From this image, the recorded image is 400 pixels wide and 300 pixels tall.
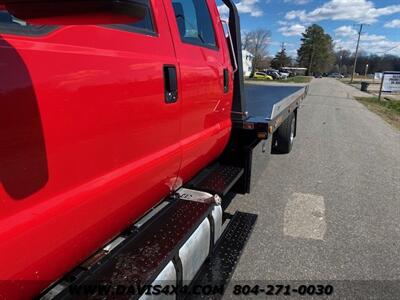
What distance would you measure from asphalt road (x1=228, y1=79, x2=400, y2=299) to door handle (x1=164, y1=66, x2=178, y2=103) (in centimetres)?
174

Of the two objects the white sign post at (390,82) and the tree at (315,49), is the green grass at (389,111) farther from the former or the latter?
the tree at (315,49)

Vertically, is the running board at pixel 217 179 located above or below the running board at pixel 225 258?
above

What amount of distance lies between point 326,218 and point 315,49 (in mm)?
123912

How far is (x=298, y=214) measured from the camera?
14.3ft

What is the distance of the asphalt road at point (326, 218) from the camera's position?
3199 millimetres

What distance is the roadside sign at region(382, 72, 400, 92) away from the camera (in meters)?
24.5

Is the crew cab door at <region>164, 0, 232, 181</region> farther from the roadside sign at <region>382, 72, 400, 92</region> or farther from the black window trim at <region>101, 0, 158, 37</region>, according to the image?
the roadside sign at <region>382, 72, 400, 92</region>

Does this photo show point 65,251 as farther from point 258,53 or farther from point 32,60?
point 258,53

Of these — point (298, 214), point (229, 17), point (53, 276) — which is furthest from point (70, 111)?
point (298, 214)

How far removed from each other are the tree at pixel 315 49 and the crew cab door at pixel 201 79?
12404cm

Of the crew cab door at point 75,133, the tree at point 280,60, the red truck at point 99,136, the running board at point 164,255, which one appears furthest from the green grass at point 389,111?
the tree at point 280,60

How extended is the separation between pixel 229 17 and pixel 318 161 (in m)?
3.96

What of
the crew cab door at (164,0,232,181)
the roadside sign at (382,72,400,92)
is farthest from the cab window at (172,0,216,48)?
the roadside sign at (382,72,400,92)

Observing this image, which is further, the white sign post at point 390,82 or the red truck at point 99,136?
the white sign post at point 390,82
